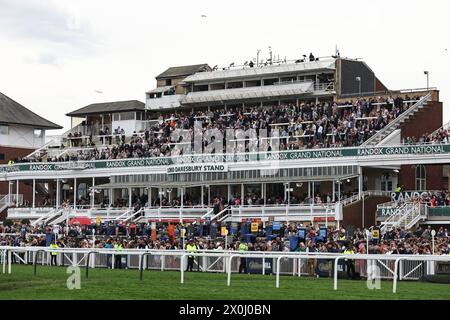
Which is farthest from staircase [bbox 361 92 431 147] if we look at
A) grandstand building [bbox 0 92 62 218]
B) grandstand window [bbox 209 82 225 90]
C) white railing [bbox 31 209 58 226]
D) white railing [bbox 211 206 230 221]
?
grandstand building [bbox 0 92 62 218]

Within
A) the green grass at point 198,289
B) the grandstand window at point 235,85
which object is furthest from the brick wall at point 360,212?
the green grass at point 198,289

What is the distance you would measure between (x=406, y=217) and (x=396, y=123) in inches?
353

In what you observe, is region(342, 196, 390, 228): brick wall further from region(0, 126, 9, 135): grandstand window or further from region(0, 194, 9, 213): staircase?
region(0, 126, 9, 135): grandstand window

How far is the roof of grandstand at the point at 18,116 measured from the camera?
77.8 meters

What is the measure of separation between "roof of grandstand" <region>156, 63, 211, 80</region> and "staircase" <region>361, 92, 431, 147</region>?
2369 cm

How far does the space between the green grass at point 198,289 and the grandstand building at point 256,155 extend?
2080 cm

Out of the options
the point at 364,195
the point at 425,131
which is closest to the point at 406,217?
the point at 364,195

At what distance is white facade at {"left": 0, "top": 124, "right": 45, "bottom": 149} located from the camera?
77750 millimetres

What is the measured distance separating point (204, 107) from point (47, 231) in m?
23.1

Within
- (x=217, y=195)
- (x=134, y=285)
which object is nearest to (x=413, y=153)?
(x=217, y=195)

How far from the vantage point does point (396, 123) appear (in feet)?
179

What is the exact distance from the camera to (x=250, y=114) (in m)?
63.4

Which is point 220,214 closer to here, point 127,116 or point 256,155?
point 256,155

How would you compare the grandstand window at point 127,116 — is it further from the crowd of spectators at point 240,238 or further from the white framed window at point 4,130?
the crowd of spectators at point 240,238
